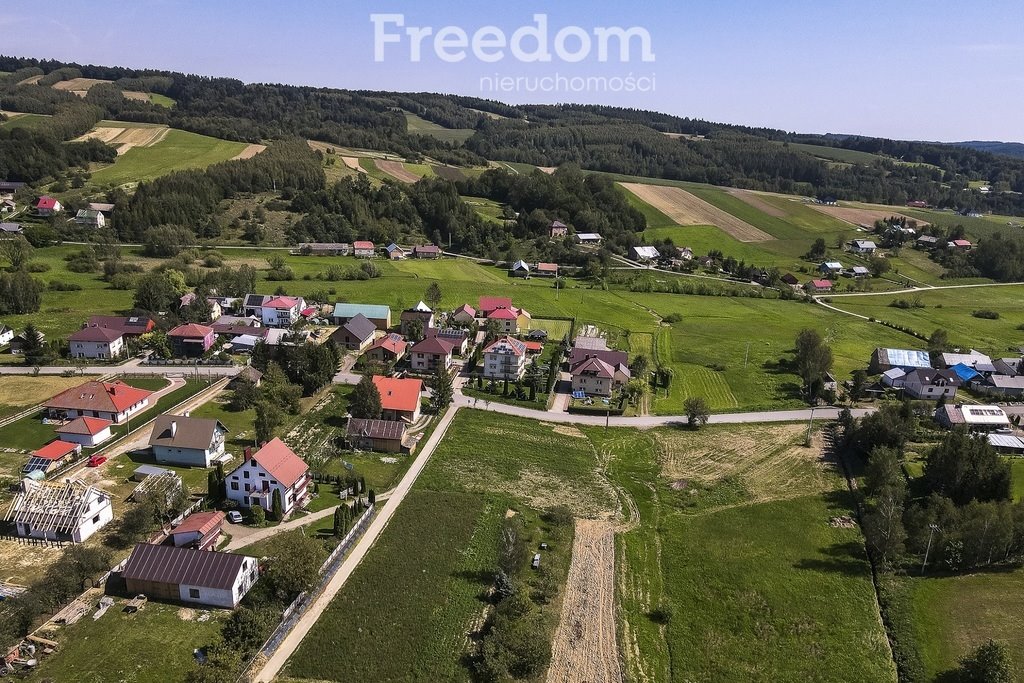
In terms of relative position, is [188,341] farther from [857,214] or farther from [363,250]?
[857,214]

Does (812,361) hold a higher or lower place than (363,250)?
lower

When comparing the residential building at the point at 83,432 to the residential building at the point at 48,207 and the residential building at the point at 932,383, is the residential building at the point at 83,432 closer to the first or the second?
the residential building at the point at 932,383

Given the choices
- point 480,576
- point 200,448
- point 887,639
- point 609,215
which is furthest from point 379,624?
point 609,215

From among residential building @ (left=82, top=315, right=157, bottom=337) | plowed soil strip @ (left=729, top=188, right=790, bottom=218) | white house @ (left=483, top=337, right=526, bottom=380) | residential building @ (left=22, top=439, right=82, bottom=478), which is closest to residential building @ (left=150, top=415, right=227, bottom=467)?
residential building @ (left=22, top=439, right=82, bottom=478)

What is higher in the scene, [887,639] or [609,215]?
[609,215]

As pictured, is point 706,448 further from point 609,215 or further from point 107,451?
point 609,215

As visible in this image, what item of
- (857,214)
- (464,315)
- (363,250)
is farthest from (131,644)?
(857,214)

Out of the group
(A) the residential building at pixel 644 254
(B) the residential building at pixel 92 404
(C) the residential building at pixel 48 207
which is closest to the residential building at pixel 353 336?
(B) the residential building at pixel 92 404
